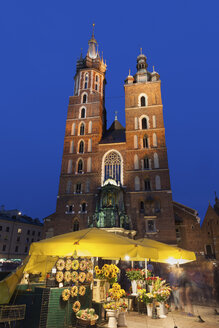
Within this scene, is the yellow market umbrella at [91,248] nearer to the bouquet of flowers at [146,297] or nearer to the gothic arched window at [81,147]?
the bouquet of flowers at [146,297]

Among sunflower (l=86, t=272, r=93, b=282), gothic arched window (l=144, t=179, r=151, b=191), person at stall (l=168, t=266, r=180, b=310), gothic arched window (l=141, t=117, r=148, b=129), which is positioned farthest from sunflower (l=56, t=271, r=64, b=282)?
gothic arched window (l=141, t=117, r=148, b=129)

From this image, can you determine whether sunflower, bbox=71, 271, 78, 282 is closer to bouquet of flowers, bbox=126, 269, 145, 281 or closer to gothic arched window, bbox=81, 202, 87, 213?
bouquet of flowers, bbox=126, 269, 145, 281

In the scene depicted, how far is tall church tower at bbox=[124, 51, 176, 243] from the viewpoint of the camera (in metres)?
25.9

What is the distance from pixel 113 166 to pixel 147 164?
4532mm

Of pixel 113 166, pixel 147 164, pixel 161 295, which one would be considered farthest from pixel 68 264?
pixel 113 166

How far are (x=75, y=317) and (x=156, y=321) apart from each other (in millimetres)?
3084

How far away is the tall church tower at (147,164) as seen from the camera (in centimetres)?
2586

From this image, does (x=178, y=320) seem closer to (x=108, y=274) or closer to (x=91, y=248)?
(x=108, y=274)

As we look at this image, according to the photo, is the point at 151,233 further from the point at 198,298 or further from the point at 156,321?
the point at 156,321

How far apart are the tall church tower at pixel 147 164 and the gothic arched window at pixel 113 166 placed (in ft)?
4.47

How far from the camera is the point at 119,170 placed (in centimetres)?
2980

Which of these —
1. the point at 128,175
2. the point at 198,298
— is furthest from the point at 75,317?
the point at 128,175

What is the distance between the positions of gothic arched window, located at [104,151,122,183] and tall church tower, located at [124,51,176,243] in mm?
1362

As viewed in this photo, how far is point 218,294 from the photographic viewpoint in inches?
383
